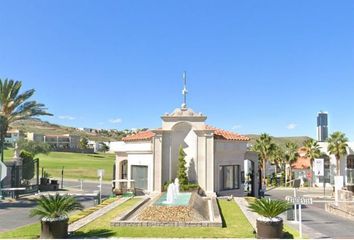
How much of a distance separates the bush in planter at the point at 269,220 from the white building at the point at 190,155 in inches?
607

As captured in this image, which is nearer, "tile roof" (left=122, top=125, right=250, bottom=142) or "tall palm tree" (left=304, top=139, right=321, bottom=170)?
"tile roof" (left=122, top=125, right=250, bottom=142)

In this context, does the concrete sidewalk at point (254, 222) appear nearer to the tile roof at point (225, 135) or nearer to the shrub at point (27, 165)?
the tile roof at point (225, 135)

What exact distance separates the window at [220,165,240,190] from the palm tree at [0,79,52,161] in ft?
65.9

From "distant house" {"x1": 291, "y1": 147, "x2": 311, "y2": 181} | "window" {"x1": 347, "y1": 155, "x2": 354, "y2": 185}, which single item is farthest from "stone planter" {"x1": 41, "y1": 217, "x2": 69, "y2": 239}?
"distant house" {"x1": 291, "y1": 147, "x2": 311, "y2": 181}

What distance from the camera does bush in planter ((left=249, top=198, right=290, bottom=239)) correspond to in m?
15.6

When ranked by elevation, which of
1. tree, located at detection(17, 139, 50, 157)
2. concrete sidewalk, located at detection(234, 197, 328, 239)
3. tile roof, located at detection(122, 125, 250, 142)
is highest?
tile roof, located at detection(122, 125, 250, 142)

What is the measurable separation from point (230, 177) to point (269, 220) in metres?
18.5

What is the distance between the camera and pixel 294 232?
17953mm

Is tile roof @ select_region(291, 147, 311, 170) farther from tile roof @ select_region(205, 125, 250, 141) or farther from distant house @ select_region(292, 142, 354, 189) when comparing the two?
tile roof @ select_region(205, 125, 250, 141)

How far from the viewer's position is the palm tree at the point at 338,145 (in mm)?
66812

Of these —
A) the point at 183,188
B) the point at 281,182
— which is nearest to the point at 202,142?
the point at 183,188

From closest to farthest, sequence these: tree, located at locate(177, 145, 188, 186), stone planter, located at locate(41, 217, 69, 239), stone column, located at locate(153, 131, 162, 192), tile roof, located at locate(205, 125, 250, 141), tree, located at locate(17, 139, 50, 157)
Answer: stone planter, located at locate(41, 217, 69, 239), tree, located at locate(177, 145, 188, 186), stone column, located at locate(153, 131, 162, 192), tile roof, located at locate(205, 125, 250, 141), tree, located at locate(17, 139, 50, 157)

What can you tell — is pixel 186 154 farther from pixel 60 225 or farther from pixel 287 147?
pixel 287 147

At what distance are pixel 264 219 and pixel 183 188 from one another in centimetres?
1549
